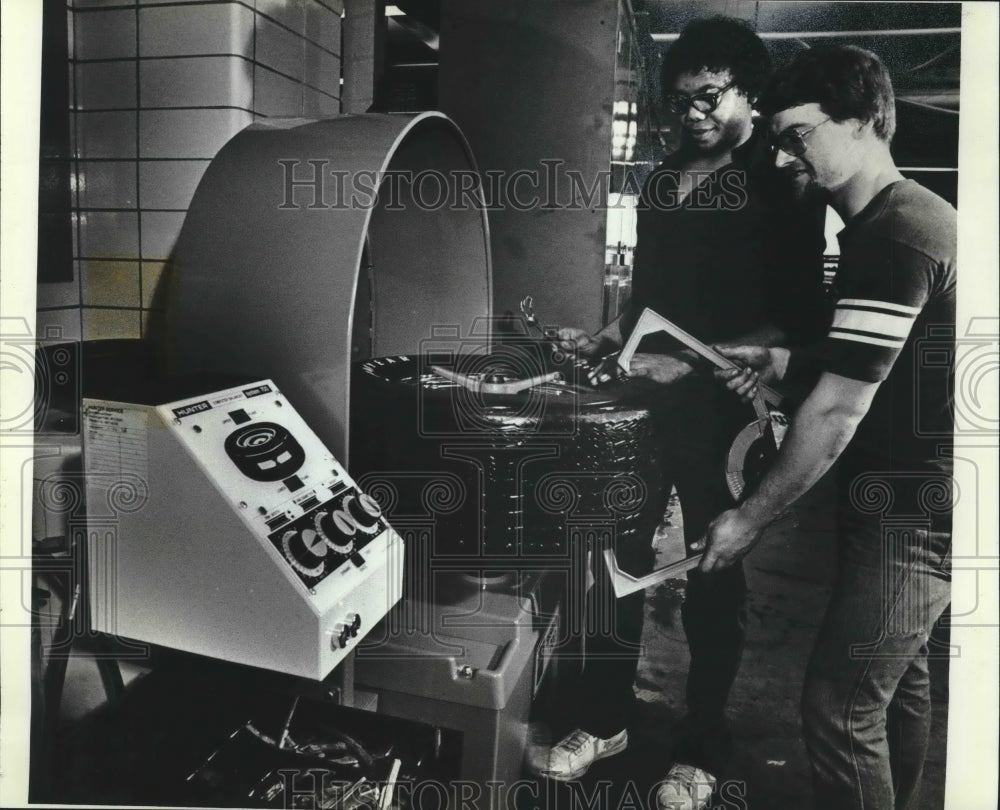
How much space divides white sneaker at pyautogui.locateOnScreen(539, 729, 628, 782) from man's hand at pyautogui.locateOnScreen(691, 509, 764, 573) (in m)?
0.43

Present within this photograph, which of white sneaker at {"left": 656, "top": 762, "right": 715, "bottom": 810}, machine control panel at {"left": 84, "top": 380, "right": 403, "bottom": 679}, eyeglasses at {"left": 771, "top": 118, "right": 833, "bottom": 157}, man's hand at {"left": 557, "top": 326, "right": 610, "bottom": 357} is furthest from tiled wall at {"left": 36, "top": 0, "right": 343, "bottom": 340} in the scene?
white sneaker at {"left": 656, "top": 762, "right": 715, "bottom": 810}

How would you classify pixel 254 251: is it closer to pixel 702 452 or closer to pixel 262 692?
pixel 262 692

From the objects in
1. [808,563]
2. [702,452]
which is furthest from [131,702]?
[808,563]

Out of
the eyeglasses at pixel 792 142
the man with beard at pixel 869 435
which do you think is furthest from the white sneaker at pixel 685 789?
the eyeglasses at pixel 792 142

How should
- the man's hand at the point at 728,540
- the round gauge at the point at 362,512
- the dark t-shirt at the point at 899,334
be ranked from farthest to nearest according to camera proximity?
the man's hand at the point at 728,540
the dark t-shirt at the point at 899,334
the round gauge at the point at 362,512

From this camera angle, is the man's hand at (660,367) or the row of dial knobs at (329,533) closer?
the row of dial knobs at (329,533)

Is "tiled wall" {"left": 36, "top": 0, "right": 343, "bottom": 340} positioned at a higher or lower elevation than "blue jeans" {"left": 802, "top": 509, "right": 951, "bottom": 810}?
higher

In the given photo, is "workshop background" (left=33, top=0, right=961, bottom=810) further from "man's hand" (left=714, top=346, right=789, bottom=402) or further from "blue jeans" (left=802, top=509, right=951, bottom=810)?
"man's hand" (left=714, top=346, right=789, bottom=402)

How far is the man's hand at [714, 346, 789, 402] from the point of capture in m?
1.49

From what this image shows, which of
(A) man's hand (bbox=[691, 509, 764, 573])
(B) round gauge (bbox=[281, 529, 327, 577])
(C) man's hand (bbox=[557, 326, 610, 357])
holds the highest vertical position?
(C) man's hand (bbox=[557, 326, 610, 357])

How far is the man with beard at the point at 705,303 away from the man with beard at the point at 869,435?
49 mm

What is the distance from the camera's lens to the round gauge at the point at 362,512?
1.24 m

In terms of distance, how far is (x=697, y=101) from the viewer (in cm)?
150

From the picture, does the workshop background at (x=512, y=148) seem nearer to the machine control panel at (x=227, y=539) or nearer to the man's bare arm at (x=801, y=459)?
the man's bare arm at (x=801, y=459)
